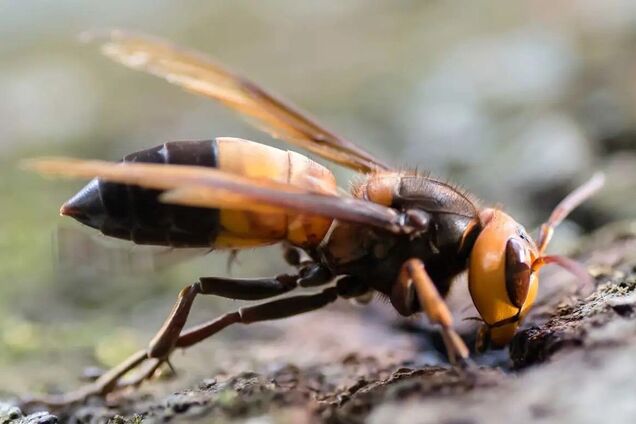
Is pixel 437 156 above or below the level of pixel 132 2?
below

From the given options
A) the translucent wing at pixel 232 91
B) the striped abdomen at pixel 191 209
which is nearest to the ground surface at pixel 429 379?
the striped abdomen at pixel 191 209

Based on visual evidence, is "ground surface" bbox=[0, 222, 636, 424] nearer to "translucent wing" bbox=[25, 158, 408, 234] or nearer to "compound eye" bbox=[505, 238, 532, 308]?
"compound eye" bbox=[505, 238, 532, 308]

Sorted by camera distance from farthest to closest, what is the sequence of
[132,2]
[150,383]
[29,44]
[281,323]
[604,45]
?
[132,2], [29,44], [604,45], [281,323], [150,383]

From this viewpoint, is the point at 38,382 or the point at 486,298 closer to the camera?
the point at 486,298

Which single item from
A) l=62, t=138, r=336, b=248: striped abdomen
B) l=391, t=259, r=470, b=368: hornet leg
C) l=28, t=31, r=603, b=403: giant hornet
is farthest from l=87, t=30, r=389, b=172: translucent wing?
l=391, t=259, r=470, b=368: hornet leg

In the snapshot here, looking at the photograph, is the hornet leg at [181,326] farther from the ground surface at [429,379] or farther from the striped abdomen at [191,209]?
the striped abdomen at [191,209]

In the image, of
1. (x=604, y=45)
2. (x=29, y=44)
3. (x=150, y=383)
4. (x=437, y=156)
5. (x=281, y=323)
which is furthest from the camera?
(x=29, y=44)

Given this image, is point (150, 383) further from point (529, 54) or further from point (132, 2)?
point (132, 2)

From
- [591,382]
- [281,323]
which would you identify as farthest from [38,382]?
[591,382]
